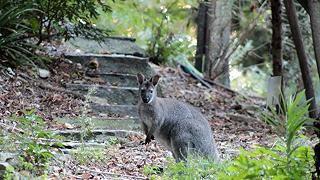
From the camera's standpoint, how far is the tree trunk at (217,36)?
13.9 metres

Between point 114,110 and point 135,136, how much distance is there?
152cm

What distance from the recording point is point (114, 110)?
9727mm

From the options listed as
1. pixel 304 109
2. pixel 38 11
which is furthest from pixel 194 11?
pixel 304 109

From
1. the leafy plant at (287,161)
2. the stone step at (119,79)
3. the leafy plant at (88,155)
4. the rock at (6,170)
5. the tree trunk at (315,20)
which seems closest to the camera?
the leafy plant at (287,161)

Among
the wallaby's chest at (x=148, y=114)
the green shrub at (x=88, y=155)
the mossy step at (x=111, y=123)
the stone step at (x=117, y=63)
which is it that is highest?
the stone step at (x=117, y=63)

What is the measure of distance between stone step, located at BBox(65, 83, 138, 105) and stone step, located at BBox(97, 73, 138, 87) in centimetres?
28

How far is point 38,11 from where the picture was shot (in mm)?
10109

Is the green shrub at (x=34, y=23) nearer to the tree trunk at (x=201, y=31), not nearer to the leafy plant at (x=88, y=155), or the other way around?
the leafy plant at (x=88, y=155)

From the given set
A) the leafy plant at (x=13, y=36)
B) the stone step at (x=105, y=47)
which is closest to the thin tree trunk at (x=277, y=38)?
the stone step at (x=105, y=47)

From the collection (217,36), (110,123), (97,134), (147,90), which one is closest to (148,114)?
(147,90)

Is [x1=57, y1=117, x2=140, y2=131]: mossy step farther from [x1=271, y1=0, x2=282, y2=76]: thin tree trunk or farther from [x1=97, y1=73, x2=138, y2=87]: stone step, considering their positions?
[x1=271, y1=0, x2=282, y2=76]: thin tree trunk

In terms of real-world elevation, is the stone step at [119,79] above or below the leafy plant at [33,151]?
above

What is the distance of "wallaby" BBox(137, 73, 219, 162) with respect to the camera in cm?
688

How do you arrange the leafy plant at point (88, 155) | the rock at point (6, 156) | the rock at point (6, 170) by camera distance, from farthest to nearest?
the leafy plant at point (88, 155), the rock at point (6, 156), the rock at point (6, 170)
